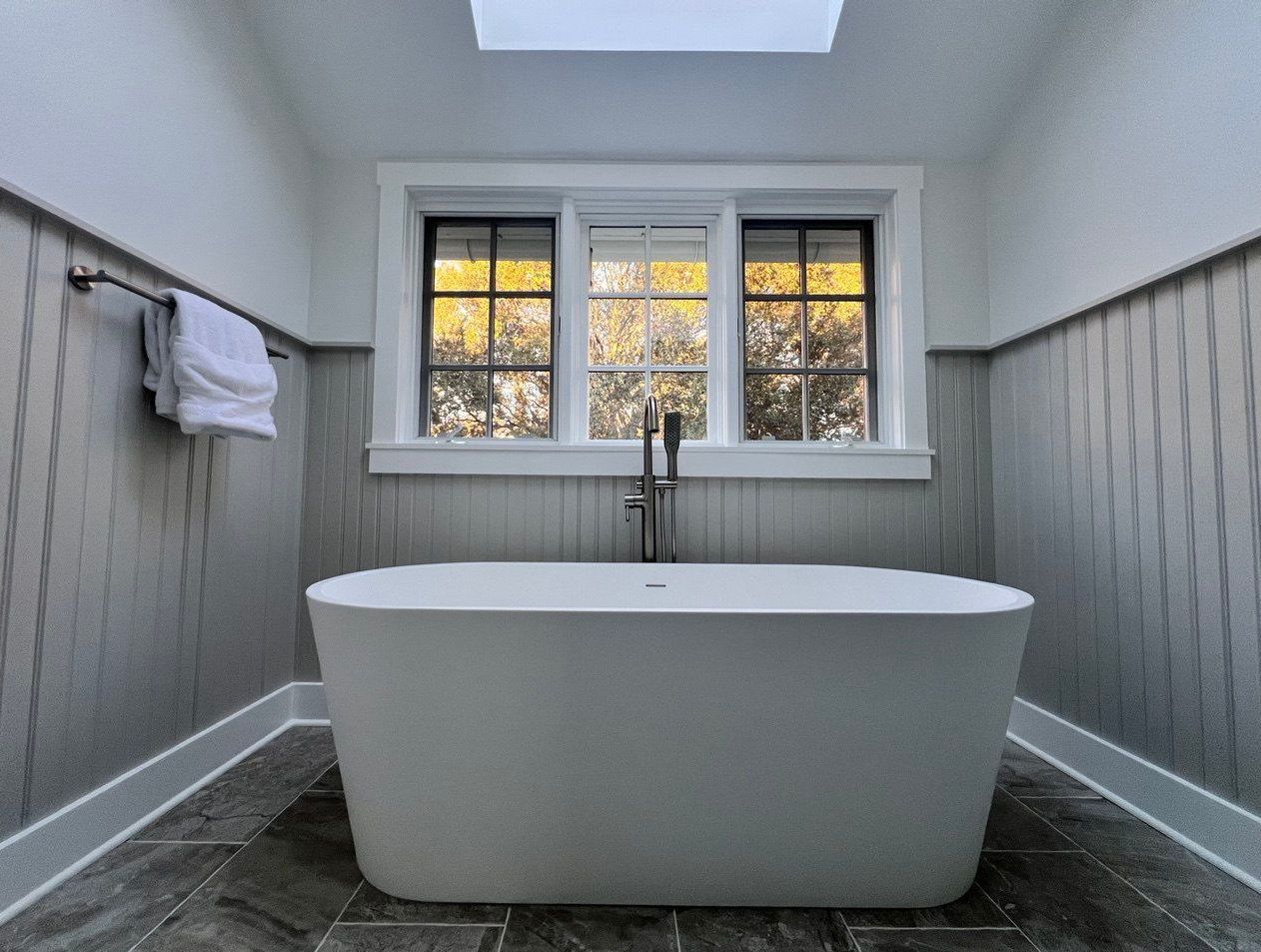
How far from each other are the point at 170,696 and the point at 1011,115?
3119mm

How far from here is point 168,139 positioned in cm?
149

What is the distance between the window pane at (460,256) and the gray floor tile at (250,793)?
5.53 ft

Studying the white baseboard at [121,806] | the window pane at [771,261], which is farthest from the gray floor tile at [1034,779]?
the white baseboard at [121,806]

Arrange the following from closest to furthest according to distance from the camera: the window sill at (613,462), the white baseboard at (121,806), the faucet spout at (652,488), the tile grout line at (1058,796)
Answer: the white baseboard at (121,806) → the tile grout line at (1058,796) → the faucet spout at (652,488) → the window sill at (613,462)

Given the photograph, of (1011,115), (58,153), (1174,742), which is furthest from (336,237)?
(1174,742)

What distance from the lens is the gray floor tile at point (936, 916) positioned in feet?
3.54

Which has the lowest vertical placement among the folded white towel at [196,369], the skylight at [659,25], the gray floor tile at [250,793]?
the gray floor tile at [250,793]

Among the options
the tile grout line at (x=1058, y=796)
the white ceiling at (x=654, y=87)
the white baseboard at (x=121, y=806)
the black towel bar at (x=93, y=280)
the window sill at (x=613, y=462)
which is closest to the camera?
the white baseboard at (x=121, y=806)

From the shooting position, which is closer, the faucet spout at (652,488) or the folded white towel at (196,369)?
the folded white towel at (196,369)

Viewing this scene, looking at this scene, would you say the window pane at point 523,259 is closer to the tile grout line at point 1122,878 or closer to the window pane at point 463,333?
the window pane at point 463,333

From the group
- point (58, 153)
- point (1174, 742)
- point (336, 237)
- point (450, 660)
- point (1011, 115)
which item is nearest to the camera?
point (450, 660)

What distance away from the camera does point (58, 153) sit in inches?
46.9

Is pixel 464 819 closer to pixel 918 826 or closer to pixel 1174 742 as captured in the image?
pixel 918 826

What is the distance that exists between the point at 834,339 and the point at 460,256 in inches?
59.8
